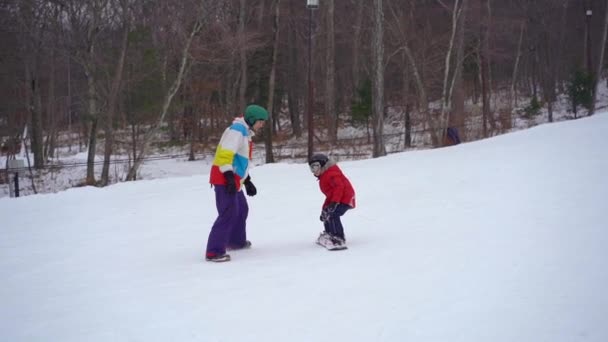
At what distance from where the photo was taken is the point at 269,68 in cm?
3453

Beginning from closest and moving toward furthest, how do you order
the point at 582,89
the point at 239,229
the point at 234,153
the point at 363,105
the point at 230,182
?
the point at 230,182 → the point at 234,153 → the point at 239,229 → the point at 582,89 → the point at 363,105

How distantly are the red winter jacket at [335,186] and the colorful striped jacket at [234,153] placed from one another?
101 cm

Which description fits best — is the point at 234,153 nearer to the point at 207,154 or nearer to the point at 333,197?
the point at 333,197

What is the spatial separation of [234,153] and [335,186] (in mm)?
1361

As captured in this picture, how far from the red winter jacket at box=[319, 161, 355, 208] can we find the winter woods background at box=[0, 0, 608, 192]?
11.6 m

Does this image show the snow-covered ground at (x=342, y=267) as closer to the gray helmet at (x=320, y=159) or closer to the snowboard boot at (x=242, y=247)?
the snowboard boot at (x=242, y=247)

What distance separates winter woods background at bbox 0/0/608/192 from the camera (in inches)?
882

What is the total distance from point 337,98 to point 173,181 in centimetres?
2702

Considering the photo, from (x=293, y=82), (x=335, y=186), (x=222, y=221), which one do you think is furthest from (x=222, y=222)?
(x=293, y=82)

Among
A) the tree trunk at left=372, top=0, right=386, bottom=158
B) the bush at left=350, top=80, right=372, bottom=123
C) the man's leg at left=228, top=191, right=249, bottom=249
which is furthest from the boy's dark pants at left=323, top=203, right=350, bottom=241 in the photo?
the bush at left=350, top=80, right=372, bottom=123

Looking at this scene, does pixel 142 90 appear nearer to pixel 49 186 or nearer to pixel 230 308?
pixel 49 186

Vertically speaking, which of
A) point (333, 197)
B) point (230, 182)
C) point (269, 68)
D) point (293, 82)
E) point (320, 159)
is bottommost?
point (333, 197)

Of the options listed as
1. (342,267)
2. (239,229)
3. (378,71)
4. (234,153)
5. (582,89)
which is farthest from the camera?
(582,89)

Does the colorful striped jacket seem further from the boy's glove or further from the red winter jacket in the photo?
the boy's glove
